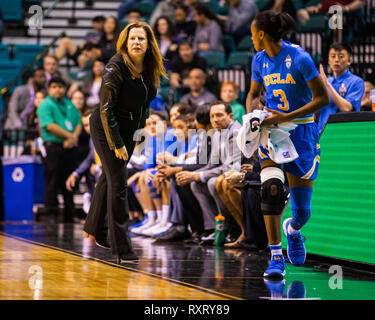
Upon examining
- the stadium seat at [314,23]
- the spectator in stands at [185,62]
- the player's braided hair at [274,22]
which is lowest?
the player's braided hair at [274,22]

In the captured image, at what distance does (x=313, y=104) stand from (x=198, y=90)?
5.04 m

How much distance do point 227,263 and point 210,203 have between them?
2015mm

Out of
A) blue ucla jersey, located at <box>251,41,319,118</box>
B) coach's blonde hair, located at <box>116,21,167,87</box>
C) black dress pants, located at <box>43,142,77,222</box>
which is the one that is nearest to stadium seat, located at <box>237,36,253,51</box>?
black dress pants, located at <box>43,142,77,222</box>

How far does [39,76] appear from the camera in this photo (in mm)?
12688

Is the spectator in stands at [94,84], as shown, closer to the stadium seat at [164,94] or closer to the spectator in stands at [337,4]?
the stadium seat at [164,94]

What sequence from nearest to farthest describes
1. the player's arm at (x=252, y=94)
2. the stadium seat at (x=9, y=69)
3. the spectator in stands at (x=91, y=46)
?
1. the player's arm at (x=252, y=94)
2. the spectator in stands at (x=91, y=46)
3. the stadium seat at (x=9, y=69)

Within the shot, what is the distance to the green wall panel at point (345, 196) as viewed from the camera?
5711mm

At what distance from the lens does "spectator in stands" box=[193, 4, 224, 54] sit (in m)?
12.1

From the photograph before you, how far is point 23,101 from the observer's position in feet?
42.1

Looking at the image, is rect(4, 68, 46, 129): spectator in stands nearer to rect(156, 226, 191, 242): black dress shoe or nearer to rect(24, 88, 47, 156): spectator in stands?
rect(24, 88, 47, 156): spectator in stands

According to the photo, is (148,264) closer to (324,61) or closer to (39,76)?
(324,61)

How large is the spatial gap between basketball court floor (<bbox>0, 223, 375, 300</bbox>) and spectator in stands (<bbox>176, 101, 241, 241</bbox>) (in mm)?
536

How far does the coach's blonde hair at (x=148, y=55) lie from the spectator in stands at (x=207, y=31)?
20.8 feet

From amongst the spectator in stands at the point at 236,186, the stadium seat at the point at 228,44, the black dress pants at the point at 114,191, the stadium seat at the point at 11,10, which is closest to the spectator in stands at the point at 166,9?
the stadium seat at the point at 228,44
